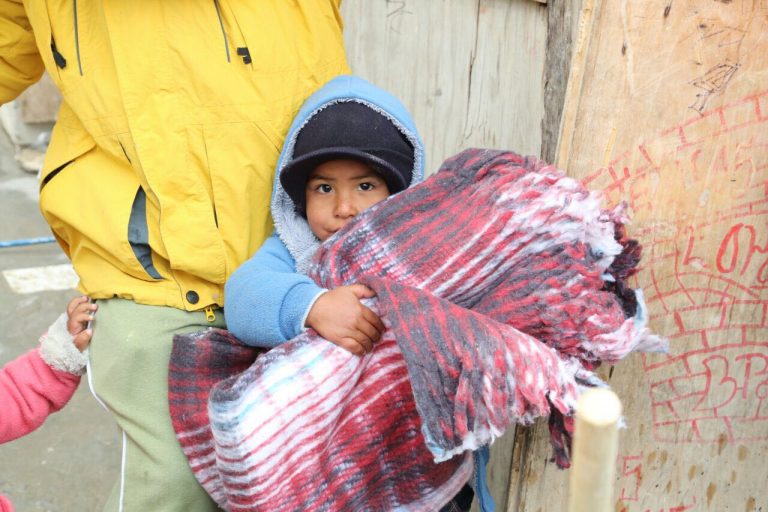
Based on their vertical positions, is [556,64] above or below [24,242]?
above

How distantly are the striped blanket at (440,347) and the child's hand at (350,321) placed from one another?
0.7 inches

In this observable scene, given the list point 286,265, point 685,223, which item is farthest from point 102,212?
point 685,223

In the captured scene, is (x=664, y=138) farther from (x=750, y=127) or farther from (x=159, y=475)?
(x=159, y=475)

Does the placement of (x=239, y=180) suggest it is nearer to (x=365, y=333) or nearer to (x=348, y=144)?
(x=348, y=144)

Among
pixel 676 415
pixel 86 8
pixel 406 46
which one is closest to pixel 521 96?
pixel 406 46

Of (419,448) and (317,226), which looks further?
(317,226)

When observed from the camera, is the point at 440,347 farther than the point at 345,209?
No

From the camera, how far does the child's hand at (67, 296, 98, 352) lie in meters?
2.03

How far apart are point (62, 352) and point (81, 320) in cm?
11

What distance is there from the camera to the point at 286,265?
6.31 feet

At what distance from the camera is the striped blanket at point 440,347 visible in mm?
1565

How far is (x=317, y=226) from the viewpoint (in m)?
1.98

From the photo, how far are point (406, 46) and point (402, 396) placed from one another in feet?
4.38

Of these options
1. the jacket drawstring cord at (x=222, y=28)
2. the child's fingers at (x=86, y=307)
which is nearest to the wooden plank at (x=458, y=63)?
the jacket drawstring cord at (x=222, y=28)
